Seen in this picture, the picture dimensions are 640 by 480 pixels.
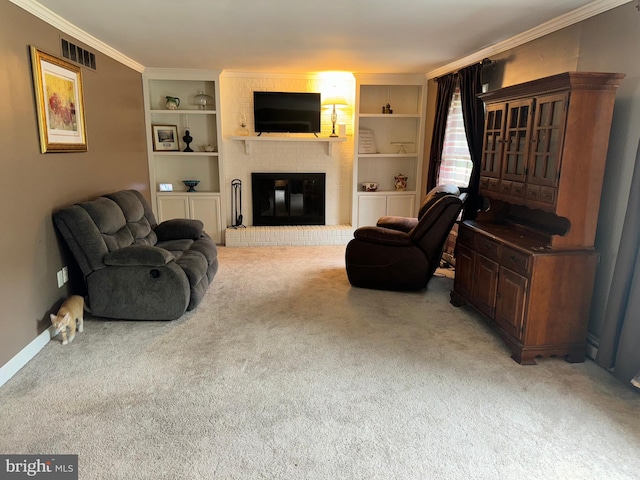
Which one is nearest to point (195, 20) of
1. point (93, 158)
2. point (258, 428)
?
point (93, 158)

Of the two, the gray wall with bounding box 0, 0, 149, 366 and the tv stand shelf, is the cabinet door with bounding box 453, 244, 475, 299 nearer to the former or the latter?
the tv stand shelf

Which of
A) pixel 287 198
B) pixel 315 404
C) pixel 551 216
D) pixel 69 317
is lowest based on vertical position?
pixel 315 404

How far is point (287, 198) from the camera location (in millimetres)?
6598

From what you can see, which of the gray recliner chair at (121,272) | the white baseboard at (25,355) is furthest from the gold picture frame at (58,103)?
the white baseboard at (25,355)

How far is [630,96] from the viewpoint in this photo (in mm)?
2756

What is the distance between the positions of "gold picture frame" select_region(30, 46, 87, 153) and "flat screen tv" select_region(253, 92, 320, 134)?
8.88ft

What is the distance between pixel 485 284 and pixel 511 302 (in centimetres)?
39

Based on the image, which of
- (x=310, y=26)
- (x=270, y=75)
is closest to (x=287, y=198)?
(x=270, y=75)

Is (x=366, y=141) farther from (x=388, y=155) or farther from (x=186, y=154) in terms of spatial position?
(x=186, y=154)

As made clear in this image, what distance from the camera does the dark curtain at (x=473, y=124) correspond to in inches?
175

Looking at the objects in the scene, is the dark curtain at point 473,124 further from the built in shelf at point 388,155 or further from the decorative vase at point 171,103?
the decorative vase at point 171,103

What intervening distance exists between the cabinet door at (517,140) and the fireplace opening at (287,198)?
349cm

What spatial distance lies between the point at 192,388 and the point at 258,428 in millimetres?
587

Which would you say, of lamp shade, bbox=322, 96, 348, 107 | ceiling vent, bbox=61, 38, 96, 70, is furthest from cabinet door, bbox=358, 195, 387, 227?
ceiling vent, bbox=61, 38, 96, 70
